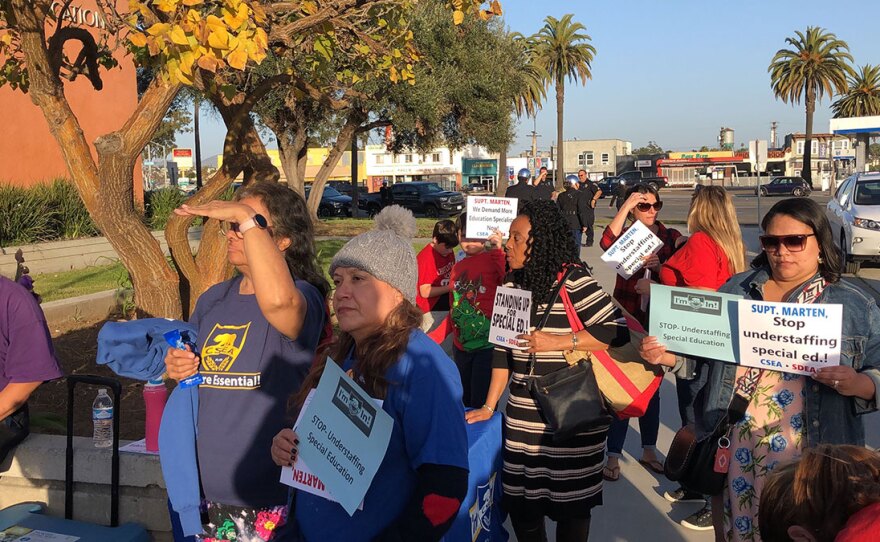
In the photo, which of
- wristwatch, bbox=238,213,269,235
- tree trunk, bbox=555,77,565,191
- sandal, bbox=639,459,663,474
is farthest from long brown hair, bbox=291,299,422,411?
tree trunk, bbox=555,77,565,191

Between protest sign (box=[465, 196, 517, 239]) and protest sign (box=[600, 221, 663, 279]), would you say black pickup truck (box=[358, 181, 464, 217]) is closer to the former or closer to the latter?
protest sign (box=[465, 196, 517, 239])

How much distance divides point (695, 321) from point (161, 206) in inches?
674

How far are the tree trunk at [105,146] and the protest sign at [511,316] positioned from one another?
3.59m

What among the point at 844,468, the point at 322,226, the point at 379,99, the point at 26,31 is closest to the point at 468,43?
the point at 379,99

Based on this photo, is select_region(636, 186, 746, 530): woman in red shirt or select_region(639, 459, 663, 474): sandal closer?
select_region(636, 186, 746, 530): woman in red shirt

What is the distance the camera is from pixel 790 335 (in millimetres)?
2975

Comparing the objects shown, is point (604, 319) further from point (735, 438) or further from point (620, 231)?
point (620, 231)

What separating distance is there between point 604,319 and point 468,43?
23.9m

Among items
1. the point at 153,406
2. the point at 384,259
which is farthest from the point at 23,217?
the point at 384,259

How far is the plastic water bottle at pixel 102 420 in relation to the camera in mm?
4246

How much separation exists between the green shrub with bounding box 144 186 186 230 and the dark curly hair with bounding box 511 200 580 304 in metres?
14.7

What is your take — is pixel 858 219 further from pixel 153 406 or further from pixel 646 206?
pixel 153 406

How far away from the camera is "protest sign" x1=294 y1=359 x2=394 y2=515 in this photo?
2146mm

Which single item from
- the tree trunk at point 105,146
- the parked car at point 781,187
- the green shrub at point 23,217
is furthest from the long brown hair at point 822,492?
the parked car at point 781,187
